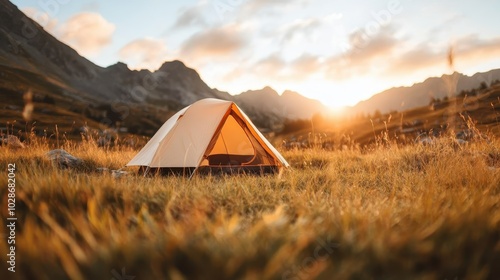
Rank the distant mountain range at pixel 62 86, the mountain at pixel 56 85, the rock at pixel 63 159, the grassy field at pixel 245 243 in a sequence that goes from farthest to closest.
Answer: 1. the mountain at pixel 56 85
2. the distant mountain range at pixel 62 86
3. the rock at pixel 63 159
4. the grassy field at pixel 245 243

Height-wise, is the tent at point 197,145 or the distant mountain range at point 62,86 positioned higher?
the distant mountain range at point 62,86

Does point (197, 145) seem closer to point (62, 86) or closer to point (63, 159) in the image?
point (63, 159)

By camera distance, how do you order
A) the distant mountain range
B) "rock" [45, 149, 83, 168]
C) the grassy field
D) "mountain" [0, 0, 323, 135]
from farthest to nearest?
"mountain" [0, 0, 323, 135] → the distant mountain range → "rock" [45, 149, 83, 168] → the grassy field

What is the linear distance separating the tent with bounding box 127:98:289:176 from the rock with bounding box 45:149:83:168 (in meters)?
1.48

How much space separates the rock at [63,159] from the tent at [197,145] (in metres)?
1.48

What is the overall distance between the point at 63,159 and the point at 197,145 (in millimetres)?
3451

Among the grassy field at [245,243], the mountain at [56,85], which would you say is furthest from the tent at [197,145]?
the mountain at [56,85]

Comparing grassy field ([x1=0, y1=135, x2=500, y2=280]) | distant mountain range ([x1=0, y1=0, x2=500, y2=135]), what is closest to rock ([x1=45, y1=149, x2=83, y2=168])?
grassy field ([x1=0, y1=135, x2=500, y2=280])

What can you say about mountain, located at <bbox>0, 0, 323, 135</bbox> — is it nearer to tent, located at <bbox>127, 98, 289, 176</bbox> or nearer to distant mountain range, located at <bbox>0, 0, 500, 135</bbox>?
distant mountain range, located at <bbox>0, 0, 500, 135</bbox>

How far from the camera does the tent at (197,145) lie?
8758 mm

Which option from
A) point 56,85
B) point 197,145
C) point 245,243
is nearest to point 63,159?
point 197,145

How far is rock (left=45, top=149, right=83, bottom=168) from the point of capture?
28.7 feet

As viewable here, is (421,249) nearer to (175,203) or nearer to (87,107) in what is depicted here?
(175,203)

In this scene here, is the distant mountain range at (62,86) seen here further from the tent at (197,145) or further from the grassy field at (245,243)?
the grassy field at (245,243)
